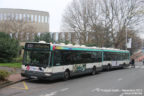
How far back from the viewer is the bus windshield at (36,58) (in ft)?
38.1

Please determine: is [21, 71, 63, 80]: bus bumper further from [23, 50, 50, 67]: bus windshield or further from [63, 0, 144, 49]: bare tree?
[63, 0, 144, 49]: bare tree

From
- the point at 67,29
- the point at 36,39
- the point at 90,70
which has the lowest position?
the point at 90,70

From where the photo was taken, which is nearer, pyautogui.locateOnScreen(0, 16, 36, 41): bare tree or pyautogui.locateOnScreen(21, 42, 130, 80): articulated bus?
pyautogui.locateOnScreen(21, 42, 130, 80): articulated bus

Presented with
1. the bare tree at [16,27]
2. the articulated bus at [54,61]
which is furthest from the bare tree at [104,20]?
the articulated bus at [54,61]

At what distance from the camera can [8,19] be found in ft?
129

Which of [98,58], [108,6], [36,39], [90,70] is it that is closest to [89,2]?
[108,6]

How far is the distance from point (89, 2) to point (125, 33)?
1068 centimetres

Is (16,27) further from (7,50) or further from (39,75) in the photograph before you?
(39,75)

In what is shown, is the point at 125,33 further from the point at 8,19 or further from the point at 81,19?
the point at 8,19

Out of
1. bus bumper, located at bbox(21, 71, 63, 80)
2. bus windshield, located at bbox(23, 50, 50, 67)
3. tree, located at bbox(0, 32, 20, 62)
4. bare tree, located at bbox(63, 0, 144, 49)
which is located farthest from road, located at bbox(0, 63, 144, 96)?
bare tree, located at bbox(63, 0, 144, 49)

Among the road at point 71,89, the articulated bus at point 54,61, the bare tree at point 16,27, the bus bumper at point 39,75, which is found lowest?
the road at point 71,89

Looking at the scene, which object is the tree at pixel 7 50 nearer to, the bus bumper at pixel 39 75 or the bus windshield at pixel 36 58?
the bus windshield at pixel 36 58

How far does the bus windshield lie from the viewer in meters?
11.6

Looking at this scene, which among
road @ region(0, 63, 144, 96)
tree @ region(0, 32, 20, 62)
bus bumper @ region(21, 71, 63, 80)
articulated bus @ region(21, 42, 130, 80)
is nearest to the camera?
road @ region(0, 63, 144, 96)
